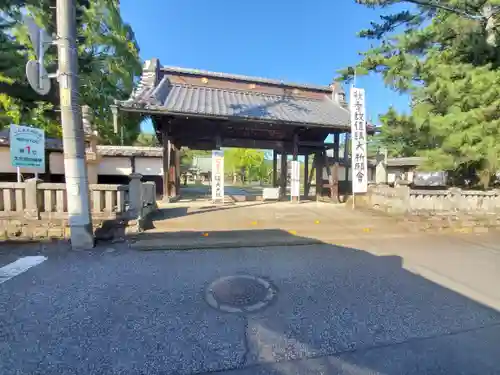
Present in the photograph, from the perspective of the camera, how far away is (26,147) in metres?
→ 5.23

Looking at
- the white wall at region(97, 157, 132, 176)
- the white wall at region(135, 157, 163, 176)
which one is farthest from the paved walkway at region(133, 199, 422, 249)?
the white wall at region(97, 157, 132, 176)

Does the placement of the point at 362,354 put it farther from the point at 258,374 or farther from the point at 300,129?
the point at 300,129

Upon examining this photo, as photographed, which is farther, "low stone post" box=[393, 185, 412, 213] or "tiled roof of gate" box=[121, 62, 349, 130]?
"tiled roof of gate" box=[121, 62, 349, 130]

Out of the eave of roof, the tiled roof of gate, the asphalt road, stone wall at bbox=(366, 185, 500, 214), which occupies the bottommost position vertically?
the asphalt road

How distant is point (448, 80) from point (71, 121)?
390 inches

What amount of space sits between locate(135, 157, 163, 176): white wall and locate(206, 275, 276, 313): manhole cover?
9.06 meters

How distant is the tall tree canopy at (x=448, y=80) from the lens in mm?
6551

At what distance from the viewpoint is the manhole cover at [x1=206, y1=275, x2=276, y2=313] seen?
117 inches

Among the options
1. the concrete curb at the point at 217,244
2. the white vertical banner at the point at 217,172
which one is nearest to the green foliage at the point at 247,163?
the white vertical banner at the point at 217,172

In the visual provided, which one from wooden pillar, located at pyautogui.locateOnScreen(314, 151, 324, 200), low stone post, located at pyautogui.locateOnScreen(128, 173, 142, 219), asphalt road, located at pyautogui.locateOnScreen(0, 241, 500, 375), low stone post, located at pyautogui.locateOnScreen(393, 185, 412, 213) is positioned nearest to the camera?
asphalt road, located at pyautogui.locateOnScreen(0, 241, 500, 375)

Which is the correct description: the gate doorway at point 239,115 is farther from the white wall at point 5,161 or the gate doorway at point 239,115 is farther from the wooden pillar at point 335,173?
the white wall at point 5,161

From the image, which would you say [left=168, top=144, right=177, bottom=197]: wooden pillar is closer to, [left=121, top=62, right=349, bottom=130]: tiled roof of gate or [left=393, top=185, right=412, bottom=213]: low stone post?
[left=121, top=62, right=349, bottom=130]: tiled roof of gate

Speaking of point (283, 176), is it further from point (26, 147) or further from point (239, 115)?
point (26, 147)

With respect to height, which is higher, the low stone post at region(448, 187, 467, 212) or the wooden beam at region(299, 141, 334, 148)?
the wooden beam at region(299, 141, 334, 148)
